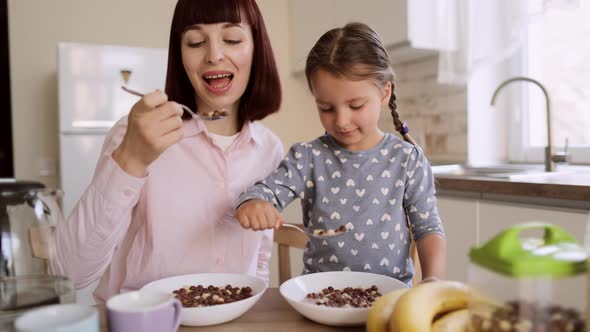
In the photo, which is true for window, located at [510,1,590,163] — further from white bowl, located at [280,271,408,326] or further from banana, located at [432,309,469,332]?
banana, located at [432,309,469,332]

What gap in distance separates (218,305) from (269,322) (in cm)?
9

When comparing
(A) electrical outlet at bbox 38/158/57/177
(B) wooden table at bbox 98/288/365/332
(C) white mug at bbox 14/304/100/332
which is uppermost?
(A) electrical outlet at bbox 38/158/57/177

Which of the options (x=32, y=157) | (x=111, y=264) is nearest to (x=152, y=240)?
(x=111, y=264)

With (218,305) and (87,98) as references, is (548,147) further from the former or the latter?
(87,98)

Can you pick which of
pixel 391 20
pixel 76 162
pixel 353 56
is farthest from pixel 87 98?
pixel 353 56

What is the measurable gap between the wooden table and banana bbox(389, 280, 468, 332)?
0.41 ft

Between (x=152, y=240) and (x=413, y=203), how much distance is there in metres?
0.63

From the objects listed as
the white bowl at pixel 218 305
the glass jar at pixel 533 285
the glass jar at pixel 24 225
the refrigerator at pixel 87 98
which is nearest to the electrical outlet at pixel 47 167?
the refrigerator at pixel 87 98

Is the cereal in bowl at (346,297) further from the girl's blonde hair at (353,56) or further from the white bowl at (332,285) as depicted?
the girl's blonde hair at (353,56)

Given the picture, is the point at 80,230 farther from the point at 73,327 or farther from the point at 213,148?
the point at 73,327

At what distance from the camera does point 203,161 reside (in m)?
1.27

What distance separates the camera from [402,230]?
1105 mm

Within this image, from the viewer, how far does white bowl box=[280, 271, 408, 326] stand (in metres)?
0.70

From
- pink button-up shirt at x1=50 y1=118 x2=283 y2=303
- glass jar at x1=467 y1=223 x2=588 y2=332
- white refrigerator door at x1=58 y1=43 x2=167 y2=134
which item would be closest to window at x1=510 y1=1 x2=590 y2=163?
pink button-up shirt at x1=50 y1=118 x2=283 y2=303
